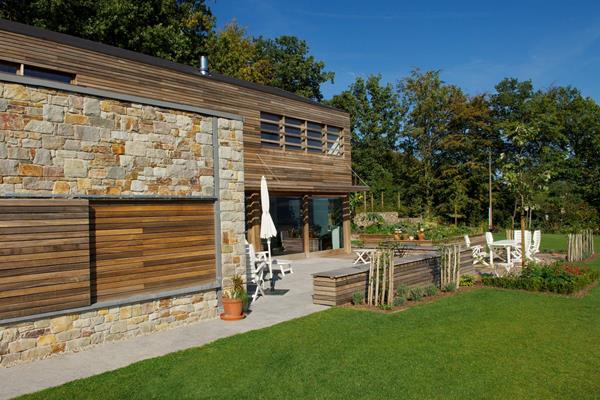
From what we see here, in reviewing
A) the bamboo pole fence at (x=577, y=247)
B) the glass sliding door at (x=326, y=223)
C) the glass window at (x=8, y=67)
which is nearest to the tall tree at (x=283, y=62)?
the glass sliding door at (x=326, y=223)

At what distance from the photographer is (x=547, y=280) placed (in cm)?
1064

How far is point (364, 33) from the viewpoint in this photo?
3122 cm

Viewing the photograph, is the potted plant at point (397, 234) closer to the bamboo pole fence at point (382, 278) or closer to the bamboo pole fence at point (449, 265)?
the bamboo pole fence at point (449, 265)

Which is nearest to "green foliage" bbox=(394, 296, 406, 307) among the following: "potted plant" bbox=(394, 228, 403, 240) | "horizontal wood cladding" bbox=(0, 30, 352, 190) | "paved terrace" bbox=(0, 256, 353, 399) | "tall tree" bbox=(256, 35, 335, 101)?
"paved terrace" bbox=(0, 256, 353, 399)

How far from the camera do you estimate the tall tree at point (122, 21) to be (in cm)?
2170

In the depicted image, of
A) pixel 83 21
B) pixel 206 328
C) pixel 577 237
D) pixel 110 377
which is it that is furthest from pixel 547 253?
pixel 83 21

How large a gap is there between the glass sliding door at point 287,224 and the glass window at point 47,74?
764 cm

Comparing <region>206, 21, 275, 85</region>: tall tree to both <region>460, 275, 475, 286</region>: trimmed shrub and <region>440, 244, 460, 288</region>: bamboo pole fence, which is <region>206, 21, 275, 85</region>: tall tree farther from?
<region>460, 275, 475, 286</region>: trimmed shrub

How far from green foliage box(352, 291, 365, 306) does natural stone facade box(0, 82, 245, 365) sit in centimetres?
223

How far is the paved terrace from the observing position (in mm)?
5359

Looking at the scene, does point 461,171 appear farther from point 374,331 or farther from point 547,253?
point 374,331

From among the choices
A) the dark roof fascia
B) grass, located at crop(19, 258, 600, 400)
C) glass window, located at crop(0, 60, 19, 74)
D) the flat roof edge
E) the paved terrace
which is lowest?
the paved terrace

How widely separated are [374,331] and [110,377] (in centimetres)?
370

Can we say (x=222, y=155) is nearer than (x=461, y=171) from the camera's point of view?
Yes
